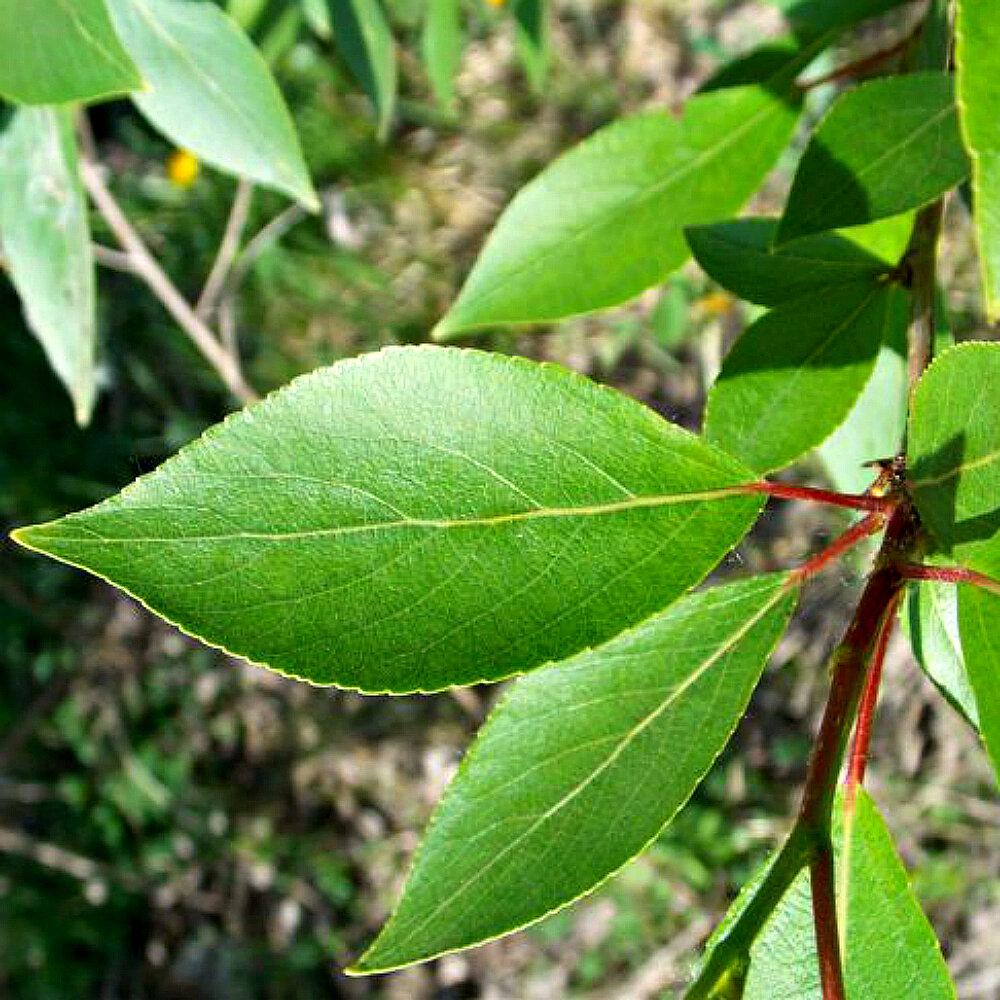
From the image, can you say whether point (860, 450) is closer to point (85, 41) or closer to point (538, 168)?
point (85, 41)

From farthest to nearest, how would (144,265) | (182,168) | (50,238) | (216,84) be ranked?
(182,168) → (144,265) → (50,238) → (216,84)

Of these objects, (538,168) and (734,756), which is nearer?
(734,756)

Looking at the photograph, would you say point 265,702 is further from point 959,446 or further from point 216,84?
point 959,446

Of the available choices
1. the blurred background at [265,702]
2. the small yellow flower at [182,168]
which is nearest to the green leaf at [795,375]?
the blurred background at [265,702]

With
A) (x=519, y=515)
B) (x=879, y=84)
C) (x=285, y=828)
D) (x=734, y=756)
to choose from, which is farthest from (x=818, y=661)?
(x=519, y=515)

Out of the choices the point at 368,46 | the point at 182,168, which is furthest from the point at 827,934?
the point at 182,168

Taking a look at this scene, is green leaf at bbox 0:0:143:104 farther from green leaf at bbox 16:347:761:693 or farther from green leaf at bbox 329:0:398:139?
green leaf at bbox 329:0:398:139

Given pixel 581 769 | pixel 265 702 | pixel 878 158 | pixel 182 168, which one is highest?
pixel 182 168
